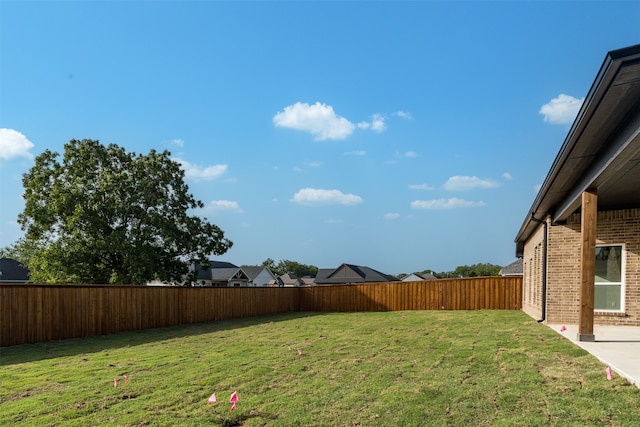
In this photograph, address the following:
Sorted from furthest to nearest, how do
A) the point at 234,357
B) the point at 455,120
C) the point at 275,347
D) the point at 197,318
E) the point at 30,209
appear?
the point at 30,209 → the point at 455,120 → the point at 197,318 → the point at 275,347 → the point at 234,357

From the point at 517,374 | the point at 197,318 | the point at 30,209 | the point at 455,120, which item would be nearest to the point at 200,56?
the point at 197,318

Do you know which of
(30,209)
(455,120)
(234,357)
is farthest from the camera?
(30,209)

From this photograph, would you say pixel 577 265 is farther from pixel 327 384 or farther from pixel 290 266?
pixel 290 266

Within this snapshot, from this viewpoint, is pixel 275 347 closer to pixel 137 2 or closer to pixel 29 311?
pixel 29 311

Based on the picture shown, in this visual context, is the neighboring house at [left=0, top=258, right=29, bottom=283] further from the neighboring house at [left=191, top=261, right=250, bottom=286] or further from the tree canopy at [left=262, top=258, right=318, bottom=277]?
the tree canopy at [left=262, top=258, right=318, bottom=277]

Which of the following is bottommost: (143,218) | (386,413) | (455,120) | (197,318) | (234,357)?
(197,318)

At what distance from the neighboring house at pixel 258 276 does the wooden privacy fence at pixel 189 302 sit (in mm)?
34410

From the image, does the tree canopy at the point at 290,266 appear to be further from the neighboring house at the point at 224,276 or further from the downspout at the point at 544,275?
the downspout at the point at 544,275

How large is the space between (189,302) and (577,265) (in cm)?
1128

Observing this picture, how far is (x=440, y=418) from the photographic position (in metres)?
3.75

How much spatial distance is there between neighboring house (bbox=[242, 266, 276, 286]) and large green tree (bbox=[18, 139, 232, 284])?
96.1 feet

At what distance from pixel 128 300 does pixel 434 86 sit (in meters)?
12.1

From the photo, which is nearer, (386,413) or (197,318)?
(386,413)

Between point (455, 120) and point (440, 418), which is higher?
point (455, 120)
